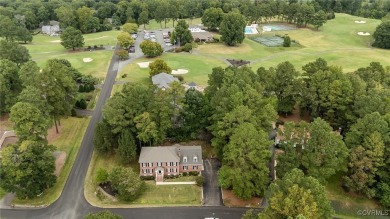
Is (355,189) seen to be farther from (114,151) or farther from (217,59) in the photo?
(217,59)

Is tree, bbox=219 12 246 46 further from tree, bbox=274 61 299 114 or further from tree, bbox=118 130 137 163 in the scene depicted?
tree, bbox=118 130 137 163

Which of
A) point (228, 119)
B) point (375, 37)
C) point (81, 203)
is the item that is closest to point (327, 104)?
point (228, 119)

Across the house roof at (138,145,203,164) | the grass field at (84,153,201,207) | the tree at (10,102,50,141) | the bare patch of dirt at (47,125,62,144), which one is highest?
the tree at (10,102,50,141)

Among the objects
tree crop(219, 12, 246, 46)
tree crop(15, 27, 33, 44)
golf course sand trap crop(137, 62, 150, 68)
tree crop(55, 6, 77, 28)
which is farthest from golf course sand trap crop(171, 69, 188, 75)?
tree crop(55, 6, 77, 28)

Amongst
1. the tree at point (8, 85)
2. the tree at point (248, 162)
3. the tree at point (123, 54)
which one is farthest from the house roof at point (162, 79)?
the tree at point (248, 162)

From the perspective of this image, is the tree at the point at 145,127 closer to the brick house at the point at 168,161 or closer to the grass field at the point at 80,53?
the brick house at the point at 168,161

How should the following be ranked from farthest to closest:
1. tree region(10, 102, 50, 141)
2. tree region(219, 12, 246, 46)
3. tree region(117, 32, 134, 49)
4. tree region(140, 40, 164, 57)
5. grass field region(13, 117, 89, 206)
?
1. tree region(219, 12, 246, 46)
2. tree region(117, 32, 134, 49)
3. tree region(140, 40, 164, 57)
4. tree region(10, 102, 50, 141)
5. grass field region(13, 117, 89, 206)

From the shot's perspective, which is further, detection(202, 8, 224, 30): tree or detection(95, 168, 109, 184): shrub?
detection(202, 8, 224, 30): tree

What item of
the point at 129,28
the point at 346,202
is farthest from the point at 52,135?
the point at 129,28
